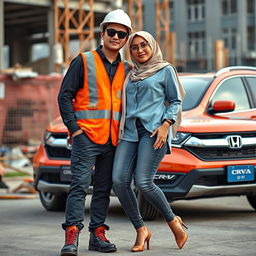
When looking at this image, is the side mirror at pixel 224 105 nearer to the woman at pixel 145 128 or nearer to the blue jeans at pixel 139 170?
the woman at pixel 145 128

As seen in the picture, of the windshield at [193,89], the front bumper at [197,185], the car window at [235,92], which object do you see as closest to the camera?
Result: the front bumper at [197,185]

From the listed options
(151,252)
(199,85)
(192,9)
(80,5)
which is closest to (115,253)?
(151,252)

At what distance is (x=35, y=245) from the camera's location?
742 centimetres

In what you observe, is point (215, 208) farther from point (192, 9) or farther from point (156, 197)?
point (192, 9)

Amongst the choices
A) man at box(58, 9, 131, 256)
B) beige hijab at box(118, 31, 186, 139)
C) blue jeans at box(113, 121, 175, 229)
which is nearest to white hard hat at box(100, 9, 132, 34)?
man at box(58, 9, 131, 256)

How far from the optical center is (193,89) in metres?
10.0

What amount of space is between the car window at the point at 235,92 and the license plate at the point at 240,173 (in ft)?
3.84

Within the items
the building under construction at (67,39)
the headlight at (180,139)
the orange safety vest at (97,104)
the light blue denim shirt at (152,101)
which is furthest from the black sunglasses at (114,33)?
the building under construction at (67,39)

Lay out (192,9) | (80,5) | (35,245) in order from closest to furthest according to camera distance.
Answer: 1. (35,245)
2. (80,5)
3. (192,9)

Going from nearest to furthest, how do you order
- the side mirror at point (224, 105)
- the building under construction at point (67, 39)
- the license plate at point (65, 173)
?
the side mirror at point (224, 105)
the license plate at point (65, 173)
the building under construction at point (67, 39)

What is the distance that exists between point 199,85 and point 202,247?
3264 mm

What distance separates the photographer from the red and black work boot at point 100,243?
693 cm

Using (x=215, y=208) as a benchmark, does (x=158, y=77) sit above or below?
above

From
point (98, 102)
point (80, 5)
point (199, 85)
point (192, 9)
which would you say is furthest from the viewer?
point (192, 9)
